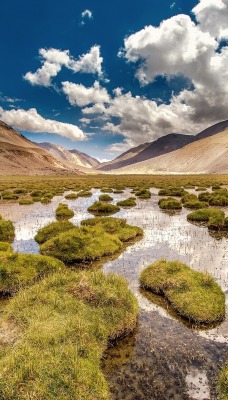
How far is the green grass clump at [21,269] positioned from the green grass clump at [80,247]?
6.62 feet

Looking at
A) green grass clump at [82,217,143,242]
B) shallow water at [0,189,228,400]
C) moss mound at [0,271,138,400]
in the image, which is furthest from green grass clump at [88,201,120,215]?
moss mound at [0,271,138,400]

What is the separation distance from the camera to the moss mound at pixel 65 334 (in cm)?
632

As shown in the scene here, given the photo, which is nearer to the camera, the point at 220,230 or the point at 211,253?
the point at 211,253

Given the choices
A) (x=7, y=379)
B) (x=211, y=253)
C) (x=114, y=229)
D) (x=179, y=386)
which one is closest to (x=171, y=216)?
(x=114, y=229)

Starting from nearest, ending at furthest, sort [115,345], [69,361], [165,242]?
[69,361], [115,345], [165,242]

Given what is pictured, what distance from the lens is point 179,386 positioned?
7.61 metres

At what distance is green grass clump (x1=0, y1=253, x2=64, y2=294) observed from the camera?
12940 mm

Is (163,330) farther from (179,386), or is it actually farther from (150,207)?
(150,207)

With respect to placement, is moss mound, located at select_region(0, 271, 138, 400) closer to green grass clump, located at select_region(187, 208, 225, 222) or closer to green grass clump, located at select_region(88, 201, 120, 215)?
green grass clump, located at select_region(187, 208, 225, 222)

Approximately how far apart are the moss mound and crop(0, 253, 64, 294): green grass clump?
2115 mm

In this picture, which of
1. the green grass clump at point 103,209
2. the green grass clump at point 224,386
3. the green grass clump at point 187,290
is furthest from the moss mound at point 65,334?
the green grass clump at point 103,209

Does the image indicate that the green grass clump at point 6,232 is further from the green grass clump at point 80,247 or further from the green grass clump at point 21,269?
the green grass clump at point 21,269

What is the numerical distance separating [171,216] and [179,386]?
24262 mm

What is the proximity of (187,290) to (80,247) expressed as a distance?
24.3ft
